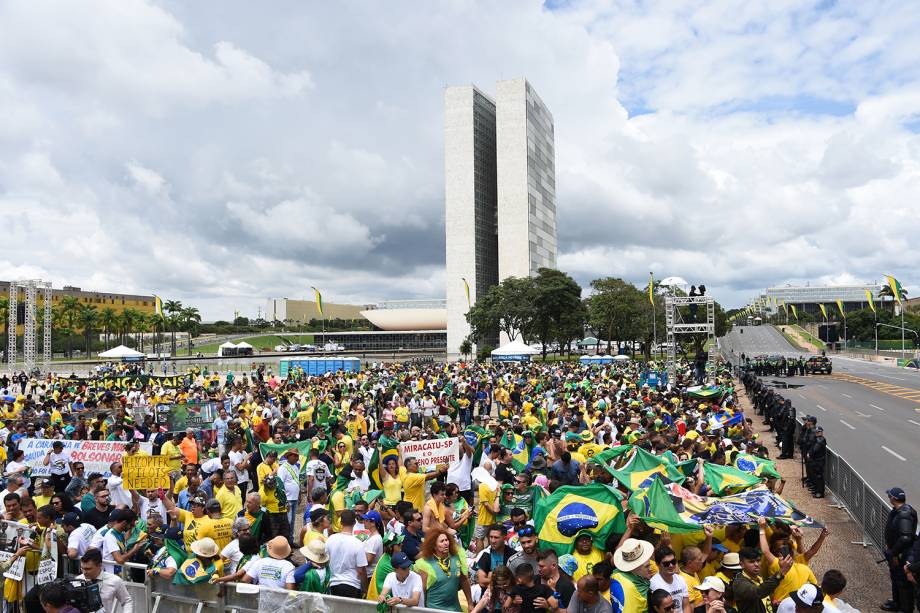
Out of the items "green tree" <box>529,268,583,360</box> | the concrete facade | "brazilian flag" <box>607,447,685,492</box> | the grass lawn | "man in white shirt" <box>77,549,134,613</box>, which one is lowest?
"man in white shirt" <box>77,549,134,613</box>

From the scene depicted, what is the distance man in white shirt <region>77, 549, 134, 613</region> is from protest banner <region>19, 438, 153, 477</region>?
4450 millimetres

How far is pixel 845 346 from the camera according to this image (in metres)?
108

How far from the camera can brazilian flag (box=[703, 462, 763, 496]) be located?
28.8 ft

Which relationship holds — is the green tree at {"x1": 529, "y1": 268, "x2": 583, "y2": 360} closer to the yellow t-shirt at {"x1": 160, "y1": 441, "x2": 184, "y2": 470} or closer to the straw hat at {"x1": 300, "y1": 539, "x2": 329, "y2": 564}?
the yellow t-shirt at {"x1": 160, "y1": 441, "x2": 184, "y2": 470}

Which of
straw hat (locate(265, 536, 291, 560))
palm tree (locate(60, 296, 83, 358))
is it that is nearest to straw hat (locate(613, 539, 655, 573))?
straw hat (locate(265, 536, 291, 560))

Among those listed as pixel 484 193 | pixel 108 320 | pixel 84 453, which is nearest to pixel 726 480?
pixel 84 453

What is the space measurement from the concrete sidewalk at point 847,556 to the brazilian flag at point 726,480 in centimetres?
190

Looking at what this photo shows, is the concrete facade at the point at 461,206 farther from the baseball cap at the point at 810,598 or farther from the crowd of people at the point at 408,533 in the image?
the baseball cap at the point at 810,598

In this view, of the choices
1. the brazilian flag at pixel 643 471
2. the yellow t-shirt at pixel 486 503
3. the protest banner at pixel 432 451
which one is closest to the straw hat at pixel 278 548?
the yellow t-shirt at pixel 486 503

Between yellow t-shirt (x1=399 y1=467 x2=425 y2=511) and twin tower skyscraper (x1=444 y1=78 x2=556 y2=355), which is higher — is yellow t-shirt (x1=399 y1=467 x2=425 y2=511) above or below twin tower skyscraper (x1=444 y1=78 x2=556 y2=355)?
below

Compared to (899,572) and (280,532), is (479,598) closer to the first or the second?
(280,532)

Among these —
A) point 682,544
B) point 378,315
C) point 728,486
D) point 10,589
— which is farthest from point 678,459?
point 378,315

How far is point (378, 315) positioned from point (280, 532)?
5536 inches

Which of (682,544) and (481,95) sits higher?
(481,95)
